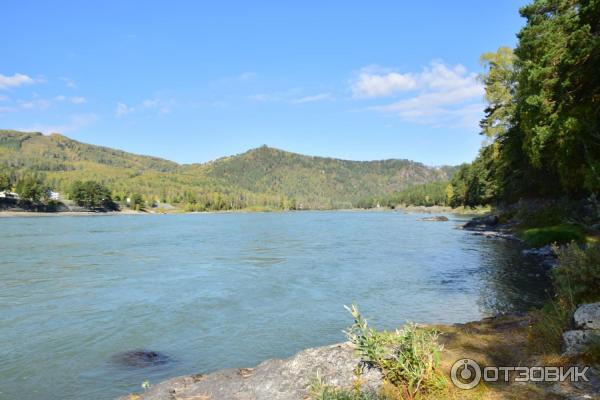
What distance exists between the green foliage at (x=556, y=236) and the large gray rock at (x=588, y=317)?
104ft

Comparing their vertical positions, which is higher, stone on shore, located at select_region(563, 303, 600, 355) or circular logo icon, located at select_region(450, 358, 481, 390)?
stone on shore, located at select_region(563, 303, 600, 355)

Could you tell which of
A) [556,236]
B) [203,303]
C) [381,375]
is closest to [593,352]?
[381,375]

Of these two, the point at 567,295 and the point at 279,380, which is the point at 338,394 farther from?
the point at 567,295

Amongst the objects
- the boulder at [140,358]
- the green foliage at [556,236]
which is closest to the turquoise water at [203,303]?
the boulder at [140,358]

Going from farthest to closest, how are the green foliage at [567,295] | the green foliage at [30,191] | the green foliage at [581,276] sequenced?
1. the green foliage at [30,191]
2. the green foliage at [581,276]
3. the green foliage at [567,295]

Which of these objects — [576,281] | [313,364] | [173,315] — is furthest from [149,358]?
[576,281]

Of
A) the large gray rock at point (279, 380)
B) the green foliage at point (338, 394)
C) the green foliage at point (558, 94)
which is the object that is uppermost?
the green foliage at point (558, 94)

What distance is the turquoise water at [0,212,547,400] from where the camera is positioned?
1647cm

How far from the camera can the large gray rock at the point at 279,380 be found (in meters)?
9.82

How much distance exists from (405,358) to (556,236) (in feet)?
135

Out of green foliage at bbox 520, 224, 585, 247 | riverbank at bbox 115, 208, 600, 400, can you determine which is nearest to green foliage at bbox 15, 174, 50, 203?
green foliage at bbox 520, 224, 585, 247

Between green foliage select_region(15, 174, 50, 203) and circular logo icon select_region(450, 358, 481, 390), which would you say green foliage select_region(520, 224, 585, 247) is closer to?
circular logo icon select_region(450, 358, 481, 390)

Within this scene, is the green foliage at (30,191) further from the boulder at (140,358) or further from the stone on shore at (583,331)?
the stone on shore at (583,331)

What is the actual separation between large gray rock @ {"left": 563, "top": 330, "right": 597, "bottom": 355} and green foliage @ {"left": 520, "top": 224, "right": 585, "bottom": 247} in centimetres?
3219
